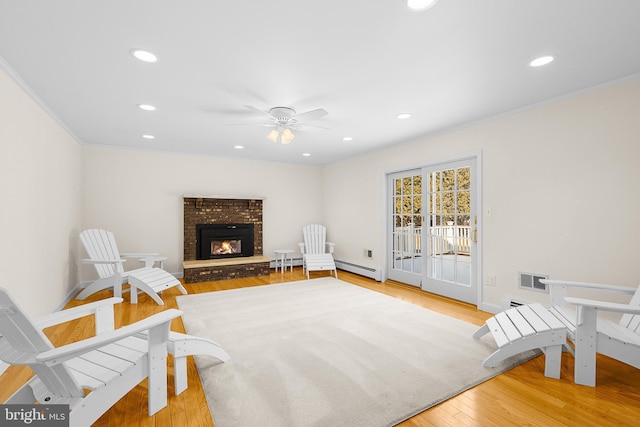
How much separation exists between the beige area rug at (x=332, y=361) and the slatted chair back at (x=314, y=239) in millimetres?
2244

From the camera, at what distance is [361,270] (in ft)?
18.7

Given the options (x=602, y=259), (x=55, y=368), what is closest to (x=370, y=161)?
(x=602, y=259)

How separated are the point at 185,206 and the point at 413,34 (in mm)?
4954

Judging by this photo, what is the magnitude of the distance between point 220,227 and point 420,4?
17.0ft

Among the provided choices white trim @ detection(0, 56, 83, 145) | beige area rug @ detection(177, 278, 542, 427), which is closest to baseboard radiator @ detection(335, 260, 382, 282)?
beige area rug @ detection(177, 278, 542, 427)

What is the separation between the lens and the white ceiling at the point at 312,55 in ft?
5.59

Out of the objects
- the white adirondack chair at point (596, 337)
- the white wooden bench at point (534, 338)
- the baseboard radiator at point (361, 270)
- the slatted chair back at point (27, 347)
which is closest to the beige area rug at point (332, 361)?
the white wooden bench at point (534, 338)

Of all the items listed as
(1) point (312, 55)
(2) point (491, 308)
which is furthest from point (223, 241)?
(2) point (491, 308)

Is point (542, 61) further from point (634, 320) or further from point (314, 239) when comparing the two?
point (314, 239)

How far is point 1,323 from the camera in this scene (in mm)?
1274

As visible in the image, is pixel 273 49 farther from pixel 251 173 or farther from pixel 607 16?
pixel 251 173

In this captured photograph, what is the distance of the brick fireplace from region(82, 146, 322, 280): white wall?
0.52 feet

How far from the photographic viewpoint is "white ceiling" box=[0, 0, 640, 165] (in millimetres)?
1703

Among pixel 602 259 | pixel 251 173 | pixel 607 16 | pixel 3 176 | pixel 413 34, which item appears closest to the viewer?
pixel 607 16
